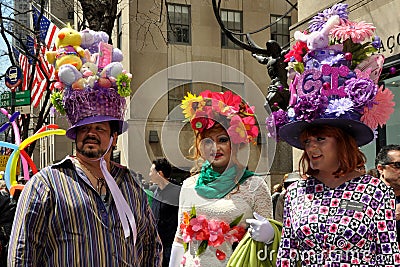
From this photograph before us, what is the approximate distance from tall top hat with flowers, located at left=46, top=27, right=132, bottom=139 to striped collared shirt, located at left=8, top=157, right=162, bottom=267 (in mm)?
307

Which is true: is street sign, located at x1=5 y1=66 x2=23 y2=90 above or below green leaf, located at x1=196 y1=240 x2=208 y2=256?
above

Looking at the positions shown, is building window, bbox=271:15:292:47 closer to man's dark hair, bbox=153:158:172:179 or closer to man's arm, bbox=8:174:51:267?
man's dark hair, bbox=153:158:172:179

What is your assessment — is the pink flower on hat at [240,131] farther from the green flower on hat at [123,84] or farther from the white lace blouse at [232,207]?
the green flower on hat at [123,84]

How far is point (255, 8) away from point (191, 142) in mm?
22621

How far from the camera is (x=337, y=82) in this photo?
3.83 meters

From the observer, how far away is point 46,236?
349 cm

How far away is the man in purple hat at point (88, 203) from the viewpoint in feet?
11.4

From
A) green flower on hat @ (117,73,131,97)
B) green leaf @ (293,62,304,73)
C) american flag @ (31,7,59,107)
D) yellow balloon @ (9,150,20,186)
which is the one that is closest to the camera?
green flower on hat @ (117,73,131,97)

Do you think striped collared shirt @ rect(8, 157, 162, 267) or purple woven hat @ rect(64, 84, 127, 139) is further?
purple woven hat @ rect(64, 84, 127, 139)

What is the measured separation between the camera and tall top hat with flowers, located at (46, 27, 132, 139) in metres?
3.87

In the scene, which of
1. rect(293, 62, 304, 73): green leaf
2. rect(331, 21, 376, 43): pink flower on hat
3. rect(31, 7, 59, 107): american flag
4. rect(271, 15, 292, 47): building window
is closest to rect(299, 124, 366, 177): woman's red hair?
rect(293, 62, 304, 73): green leaf

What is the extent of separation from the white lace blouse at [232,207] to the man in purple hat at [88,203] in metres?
0.83

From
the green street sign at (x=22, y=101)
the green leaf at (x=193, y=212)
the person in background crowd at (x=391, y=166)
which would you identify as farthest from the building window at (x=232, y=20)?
the green leaf at (x=193, y=212)

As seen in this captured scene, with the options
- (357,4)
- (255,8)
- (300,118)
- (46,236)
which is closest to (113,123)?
(46,236)
